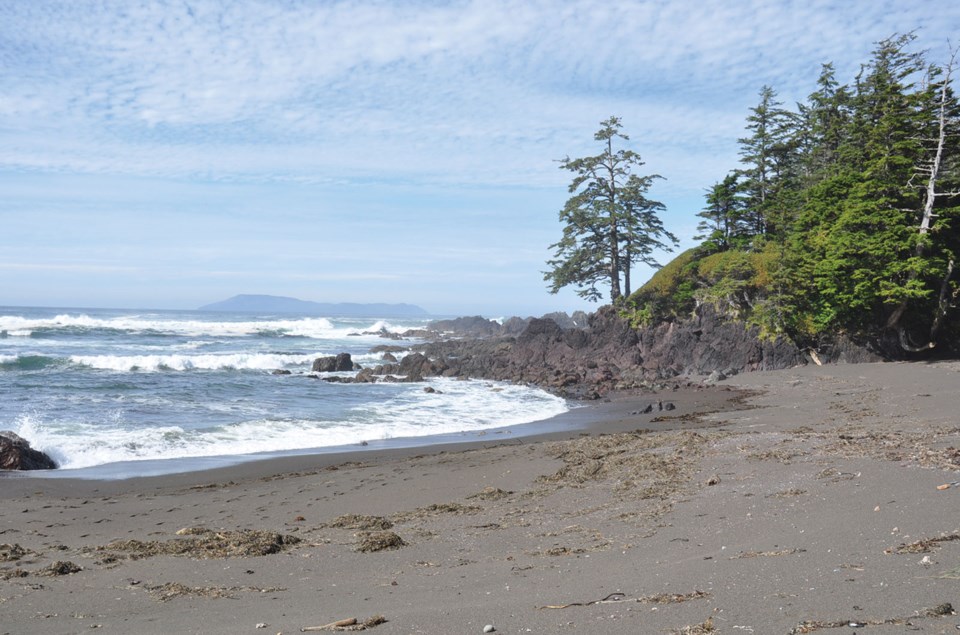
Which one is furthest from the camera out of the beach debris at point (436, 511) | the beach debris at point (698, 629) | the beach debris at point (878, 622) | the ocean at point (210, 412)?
the ocean at point (210, 412)

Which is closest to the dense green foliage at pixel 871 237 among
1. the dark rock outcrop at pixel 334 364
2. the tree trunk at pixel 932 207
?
the tree trunk at pixel 932 207

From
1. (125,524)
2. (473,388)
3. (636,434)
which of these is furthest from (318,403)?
(125,524)

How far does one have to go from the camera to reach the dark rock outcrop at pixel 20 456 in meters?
10.7

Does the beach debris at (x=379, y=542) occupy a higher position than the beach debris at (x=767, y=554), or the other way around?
the beach debris at (x=767, y=554)

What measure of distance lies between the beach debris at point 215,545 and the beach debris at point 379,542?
727 mm

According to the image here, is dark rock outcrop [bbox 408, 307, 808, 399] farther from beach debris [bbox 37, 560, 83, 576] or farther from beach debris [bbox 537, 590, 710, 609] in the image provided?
beach debris [bbox 537, 590, 710, 609]

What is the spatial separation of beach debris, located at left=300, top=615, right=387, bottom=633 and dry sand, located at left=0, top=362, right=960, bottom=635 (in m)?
0.03

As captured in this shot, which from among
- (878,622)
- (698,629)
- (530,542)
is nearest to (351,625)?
(698,629)

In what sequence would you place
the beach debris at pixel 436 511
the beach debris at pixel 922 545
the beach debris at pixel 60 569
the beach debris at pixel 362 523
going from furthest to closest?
the beach debris at pixel 436 511 < the beach debris at pixel 362 523 < the beach debris at pixel 60 569 < the beach debris at pixel 922 545

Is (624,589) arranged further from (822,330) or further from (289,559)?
(822,330)

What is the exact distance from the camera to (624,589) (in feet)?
13.6

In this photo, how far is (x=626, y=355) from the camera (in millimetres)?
28281

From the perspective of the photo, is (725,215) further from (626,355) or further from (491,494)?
(491,494)

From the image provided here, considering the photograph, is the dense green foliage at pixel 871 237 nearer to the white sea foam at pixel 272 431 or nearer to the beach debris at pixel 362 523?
the white sea foam at pixel 272 431
